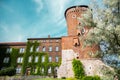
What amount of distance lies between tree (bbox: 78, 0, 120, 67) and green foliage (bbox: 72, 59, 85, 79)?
51.6 ft

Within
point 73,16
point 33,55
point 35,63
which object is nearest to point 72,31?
point 73,16

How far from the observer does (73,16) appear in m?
37.1

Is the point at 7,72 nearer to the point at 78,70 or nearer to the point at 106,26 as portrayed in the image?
the point at 78,70

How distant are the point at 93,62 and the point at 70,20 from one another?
11629mm

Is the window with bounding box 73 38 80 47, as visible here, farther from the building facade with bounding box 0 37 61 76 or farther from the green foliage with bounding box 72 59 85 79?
the building facade with bounding box 0 37 61 76

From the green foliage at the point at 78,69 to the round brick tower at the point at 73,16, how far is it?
7849 millimetres

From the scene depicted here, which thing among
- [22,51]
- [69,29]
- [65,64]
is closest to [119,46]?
[65,64]

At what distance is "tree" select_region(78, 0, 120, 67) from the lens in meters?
12.4

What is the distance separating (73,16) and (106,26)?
81.4ft

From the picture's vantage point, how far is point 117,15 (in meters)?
12.5

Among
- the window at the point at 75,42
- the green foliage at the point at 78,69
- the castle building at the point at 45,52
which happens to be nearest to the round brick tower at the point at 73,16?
the castle building at the point at 45,52

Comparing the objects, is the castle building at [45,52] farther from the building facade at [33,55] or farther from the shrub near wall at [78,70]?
the shrub near wall at [78,70]

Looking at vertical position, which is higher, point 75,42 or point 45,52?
point 75,42

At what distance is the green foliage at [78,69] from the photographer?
28.9 m
